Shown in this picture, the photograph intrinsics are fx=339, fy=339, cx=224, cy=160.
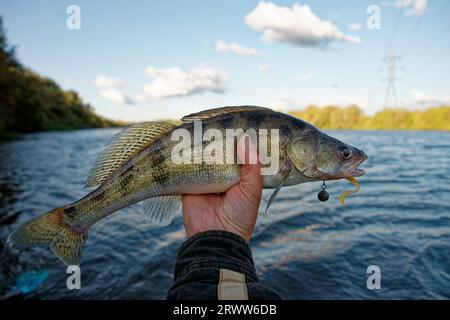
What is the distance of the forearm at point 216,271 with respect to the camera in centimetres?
231

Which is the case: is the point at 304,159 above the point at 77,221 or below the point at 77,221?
above

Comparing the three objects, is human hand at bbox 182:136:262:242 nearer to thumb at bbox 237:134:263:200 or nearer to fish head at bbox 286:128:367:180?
thumb at bbox 237:134:263:200

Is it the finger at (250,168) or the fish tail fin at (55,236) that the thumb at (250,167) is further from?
the fish tail fin at (55,236)

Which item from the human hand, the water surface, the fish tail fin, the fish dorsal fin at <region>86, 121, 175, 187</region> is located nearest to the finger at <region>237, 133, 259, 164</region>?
the human hand

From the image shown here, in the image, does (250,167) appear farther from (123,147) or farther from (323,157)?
(123,147)

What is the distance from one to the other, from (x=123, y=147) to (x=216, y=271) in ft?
6.00

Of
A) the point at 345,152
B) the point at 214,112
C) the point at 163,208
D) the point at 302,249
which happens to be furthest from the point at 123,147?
the point at 302,249

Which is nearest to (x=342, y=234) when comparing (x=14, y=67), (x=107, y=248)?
(x=107, y=248)

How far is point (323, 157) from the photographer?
3.72m

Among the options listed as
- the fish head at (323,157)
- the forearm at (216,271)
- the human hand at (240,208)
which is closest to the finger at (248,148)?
the human hand at (240,208)
